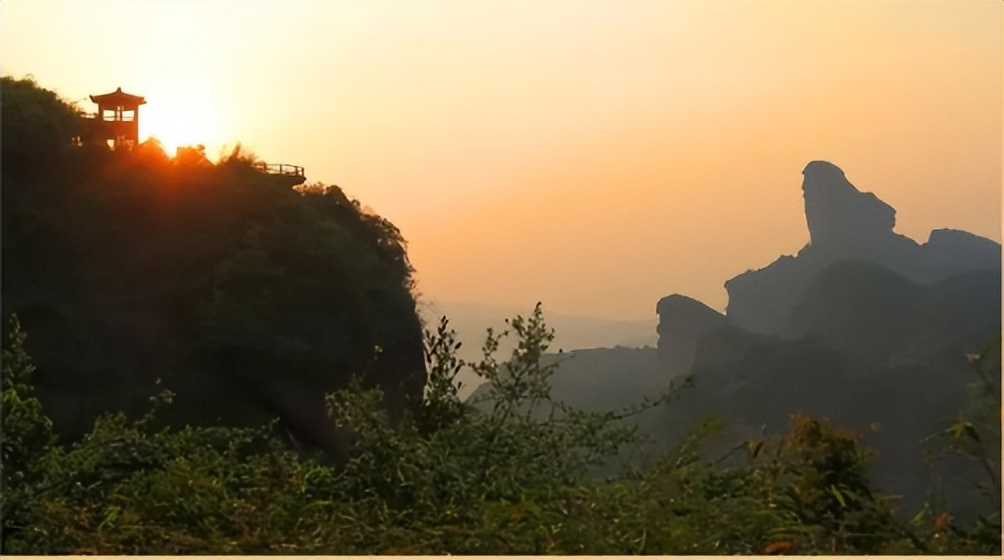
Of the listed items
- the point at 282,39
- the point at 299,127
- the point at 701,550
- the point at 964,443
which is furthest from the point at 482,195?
the point at 964,443

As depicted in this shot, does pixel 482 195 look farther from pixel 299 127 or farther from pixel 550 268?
pixel 299 127

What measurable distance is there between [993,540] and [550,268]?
99cm

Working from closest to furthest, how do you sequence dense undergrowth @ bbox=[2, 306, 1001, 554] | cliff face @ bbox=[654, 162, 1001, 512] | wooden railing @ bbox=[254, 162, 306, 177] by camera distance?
dense undergrowth @ bbox=[2, 306, 1001, 554]
cliff face @ bbox=[654, 162, 1001, 512]
wooden railing @ bbox=[254, 162, 306, 177]

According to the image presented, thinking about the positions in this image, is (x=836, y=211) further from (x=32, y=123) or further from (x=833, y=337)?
(x=32, y=123)

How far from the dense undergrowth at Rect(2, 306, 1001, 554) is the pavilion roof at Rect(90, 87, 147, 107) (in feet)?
1.64

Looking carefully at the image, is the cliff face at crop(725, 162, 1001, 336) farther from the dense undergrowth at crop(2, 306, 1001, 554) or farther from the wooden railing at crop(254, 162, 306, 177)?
the wooden railing at crop(254, 162, 306, 177)

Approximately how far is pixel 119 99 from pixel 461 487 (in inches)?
42.3

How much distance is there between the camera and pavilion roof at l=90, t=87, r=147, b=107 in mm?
2035

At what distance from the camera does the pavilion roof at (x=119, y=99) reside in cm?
204

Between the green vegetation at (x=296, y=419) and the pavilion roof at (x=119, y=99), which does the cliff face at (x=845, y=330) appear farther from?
the pavilion roof at (x=119, y=99)

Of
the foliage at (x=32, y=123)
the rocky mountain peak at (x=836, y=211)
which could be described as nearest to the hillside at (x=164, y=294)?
the foliage at (x=32, y=123)

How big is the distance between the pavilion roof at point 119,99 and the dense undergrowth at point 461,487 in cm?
50

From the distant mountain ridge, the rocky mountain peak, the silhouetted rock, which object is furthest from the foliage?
the rocky mountain peak

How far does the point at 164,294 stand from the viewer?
2.03m
